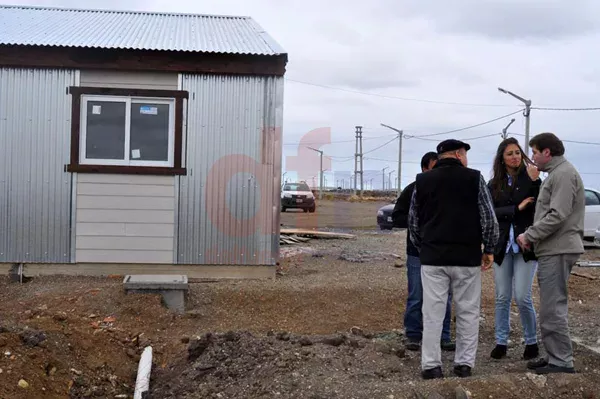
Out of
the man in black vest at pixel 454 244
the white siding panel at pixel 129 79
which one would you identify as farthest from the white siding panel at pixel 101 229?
the man in black vest at pixel 454 244

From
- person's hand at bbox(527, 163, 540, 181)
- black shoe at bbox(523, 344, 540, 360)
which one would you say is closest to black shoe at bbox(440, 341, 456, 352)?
black shoe at bbox(523, 344, 540, 360)

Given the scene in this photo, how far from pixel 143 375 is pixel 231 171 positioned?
4.44 metres

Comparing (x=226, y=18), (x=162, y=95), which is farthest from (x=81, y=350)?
(x=226, y=18)

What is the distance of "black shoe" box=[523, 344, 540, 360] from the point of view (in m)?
5.24

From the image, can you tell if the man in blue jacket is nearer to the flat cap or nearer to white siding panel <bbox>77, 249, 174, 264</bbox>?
the flat cap

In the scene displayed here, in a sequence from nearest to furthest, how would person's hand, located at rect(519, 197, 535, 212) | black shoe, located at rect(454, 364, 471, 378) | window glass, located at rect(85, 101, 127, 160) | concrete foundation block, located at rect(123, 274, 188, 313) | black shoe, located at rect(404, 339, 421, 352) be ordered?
1. black shoe, located at rect(454, 364, 471, 378)
2. person's hand, located at rect(519, 197, 535, 212)
3. black shoe, located at rect(404, 339, 421, 352)
4. concrete foundation block, located at rect(123, 274, 188, 313)
5. window glass, located at rect(85, 101, 127, 160)

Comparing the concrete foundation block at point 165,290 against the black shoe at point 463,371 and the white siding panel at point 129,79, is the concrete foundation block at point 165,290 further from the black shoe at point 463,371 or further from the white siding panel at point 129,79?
the black shoe at point 463,371

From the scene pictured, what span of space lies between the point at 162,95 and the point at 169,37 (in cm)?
139

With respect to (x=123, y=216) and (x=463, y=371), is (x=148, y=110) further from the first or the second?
(x=463, y=371)

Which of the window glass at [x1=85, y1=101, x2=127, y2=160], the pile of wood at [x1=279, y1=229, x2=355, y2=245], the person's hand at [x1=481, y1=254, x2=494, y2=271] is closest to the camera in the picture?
the person's hand at [x1=481, y1=254, x2=494, y2=271]

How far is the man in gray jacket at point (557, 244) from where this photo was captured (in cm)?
460

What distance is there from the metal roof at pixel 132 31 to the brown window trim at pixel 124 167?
24.5 inches

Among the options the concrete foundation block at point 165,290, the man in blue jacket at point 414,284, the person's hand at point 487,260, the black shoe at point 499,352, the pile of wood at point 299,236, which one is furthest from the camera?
the pile of wood at point 299,236

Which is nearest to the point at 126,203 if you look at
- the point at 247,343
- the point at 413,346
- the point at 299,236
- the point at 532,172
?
the point at 247,343
